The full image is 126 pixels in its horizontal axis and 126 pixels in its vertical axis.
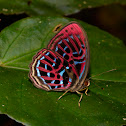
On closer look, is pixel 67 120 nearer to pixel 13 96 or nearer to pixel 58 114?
pixel 58 114

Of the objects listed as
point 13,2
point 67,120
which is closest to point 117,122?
point 67,120

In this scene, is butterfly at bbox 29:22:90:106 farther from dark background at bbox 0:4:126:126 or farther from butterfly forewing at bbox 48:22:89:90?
dark background at bbox 0:4:126:126

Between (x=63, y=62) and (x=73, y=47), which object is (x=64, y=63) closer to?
(x=63, y=62)

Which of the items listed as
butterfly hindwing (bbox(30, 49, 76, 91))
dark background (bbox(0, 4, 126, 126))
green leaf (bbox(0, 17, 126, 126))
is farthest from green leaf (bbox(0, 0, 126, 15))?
butterfly hindwing (bbox(30, 49, 76, 91))

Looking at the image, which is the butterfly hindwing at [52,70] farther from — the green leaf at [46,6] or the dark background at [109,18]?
the dark background at [109,18]

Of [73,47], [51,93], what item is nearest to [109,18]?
[73,47]

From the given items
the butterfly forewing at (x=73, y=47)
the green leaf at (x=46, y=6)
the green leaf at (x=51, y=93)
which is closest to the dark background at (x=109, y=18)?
the green leaf at (x=46, y=6)
